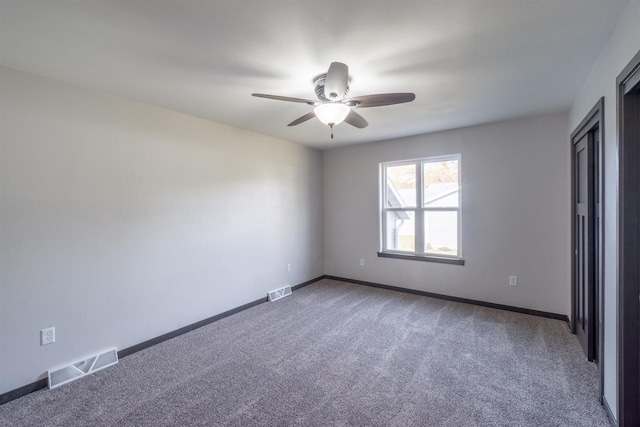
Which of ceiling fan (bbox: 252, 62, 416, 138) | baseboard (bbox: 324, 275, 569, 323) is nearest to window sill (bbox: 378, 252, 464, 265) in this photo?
baseboard (bbox: 324, 275, 569, 323)

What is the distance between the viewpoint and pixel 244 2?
4.77ft

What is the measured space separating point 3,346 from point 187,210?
172 cm

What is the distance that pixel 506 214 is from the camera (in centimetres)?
361

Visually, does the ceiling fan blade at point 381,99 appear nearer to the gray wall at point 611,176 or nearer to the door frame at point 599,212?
the gray wall at point 611,176

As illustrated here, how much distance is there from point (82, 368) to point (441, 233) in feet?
14.3

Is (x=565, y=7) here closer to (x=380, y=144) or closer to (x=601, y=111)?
(x=601, y=111)

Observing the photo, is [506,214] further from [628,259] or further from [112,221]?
[112,221]

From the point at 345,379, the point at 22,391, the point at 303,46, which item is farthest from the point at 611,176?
the point at 22,391

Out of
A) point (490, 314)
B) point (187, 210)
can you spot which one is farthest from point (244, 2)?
point (490, 314)

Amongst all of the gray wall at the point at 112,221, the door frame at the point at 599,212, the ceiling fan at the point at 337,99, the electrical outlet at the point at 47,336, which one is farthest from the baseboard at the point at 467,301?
the electrical outlet at the point at 47,336

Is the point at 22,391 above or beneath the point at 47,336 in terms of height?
beneath

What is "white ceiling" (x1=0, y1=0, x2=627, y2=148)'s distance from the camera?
4.96 feet

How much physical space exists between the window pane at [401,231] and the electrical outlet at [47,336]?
13.5 ft

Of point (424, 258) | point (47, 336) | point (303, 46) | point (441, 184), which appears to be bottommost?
point (47, 336)
